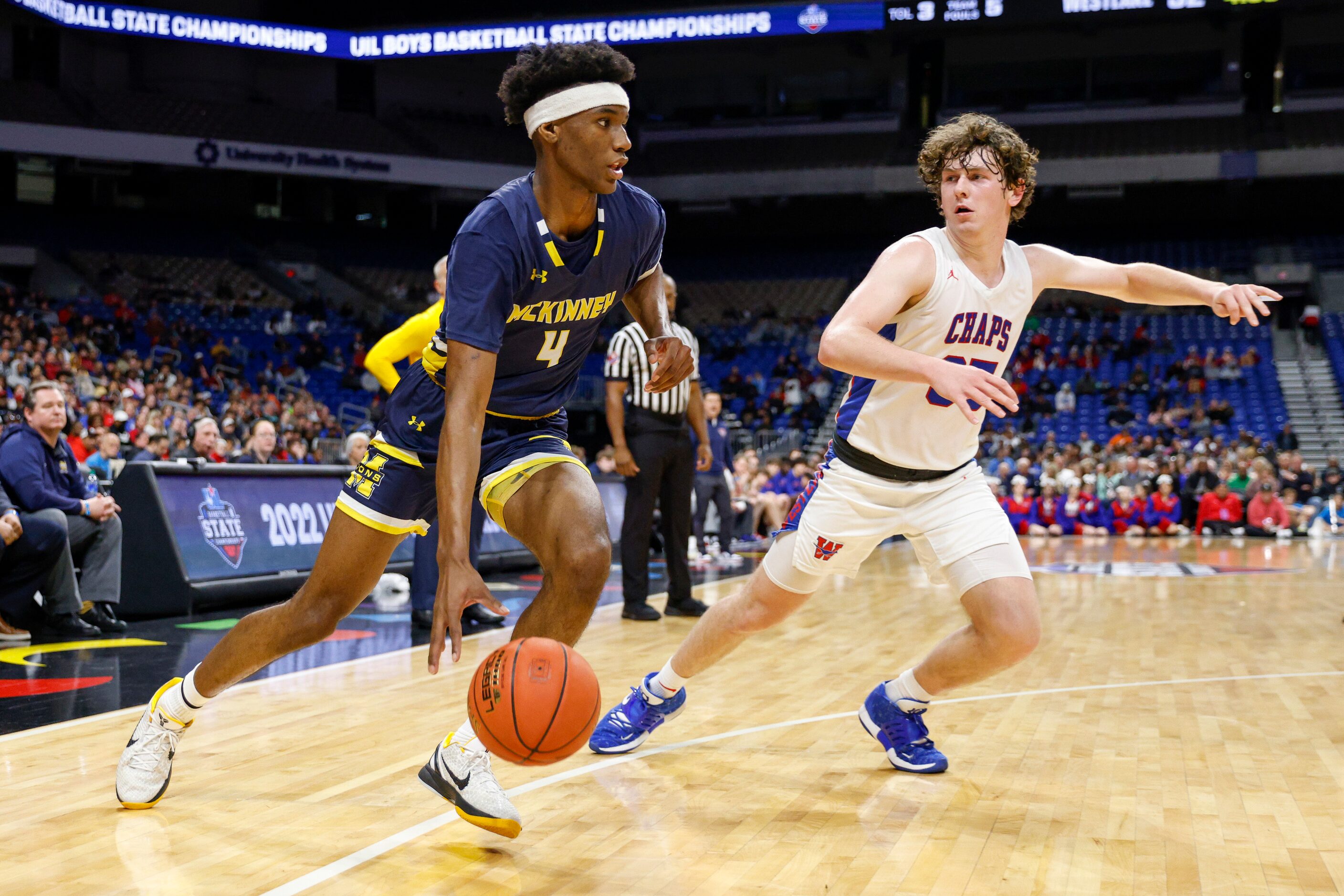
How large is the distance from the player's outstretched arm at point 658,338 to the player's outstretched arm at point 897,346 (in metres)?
0.41

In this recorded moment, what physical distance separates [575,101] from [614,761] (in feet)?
7.33

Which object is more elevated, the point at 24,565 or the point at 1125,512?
the point at 24,565

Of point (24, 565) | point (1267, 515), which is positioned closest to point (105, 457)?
point (24, 565)

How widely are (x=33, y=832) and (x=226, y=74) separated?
3269cm

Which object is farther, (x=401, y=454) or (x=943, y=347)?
(x=943, y=347)

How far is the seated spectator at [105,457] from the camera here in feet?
39.7

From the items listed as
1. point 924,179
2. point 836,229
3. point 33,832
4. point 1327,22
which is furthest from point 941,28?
point 33,832

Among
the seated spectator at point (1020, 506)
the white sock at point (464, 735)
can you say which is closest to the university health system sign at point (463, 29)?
the seated spectator at point (1020, 506)

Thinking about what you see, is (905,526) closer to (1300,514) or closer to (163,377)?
(1300,514)

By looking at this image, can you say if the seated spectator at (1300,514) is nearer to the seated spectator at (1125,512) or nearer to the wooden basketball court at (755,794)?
the seated spectator at (1125,512)

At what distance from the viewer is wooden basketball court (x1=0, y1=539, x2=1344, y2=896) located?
115 inches

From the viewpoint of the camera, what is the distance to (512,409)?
11.3 ft

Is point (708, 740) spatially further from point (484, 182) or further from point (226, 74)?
point (226, 74)

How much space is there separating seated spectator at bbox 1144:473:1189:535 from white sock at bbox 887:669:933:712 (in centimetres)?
1635
